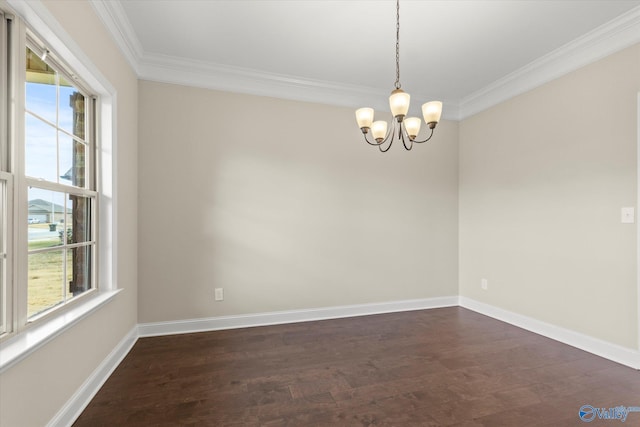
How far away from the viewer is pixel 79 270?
81.5 inches

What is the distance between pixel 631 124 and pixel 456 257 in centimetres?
226

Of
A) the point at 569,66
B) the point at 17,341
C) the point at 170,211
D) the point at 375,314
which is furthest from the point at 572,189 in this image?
the point at 17,341

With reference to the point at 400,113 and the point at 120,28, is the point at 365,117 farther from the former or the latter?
the point at 120,28

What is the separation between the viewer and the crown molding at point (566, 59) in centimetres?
239

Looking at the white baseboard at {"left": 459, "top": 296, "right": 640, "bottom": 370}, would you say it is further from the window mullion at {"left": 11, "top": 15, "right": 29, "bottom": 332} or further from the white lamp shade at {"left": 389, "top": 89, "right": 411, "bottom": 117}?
the window mullion at {"left": 11, "top": 15, "right": 29, "bottom": 332}

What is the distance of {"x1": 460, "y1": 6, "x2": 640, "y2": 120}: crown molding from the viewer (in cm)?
239

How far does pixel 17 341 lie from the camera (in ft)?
4.50

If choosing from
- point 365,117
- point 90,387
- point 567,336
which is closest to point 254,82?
point 365,117

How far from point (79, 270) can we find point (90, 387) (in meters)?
0.76

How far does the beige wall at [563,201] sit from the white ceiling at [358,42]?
0.99 ft

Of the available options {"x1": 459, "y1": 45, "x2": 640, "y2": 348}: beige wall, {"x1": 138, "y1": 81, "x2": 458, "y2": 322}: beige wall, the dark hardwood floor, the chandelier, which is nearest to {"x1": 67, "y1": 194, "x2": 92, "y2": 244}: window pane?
{"x1": 138, "y1": 81, "x2": 458, "y2": 322}: beige wall

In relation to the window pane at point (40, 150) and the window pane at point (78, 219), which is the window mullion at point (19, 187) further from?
the window pane at point (78, 219)

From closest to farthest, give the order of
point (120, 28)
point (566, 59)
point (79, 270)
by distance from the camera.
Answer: point (79, 270) < point (120, 28) < point (566, 59)

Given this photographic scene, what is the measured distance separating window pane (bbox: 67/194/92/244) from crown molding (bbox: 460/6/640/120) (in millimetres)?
4227
